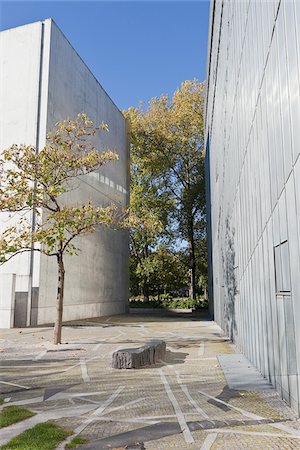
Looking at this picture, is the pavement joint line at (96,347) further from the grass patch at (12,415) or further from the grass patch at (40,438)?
the grass patch at (40,438)

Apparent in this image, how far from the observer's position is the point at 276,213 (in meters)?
6.33

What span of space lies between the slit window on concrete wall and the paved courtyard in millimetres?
1645

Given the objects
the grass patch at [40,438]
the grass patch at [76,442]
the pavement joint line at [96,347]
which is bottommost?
the grass patch at [76,442]

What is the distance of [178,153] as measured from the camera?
3594 centimetres

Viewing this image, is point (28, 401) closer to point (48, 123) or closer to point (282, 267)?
point (282, 267)

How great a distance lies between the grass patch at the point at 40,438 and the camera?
4086 mm

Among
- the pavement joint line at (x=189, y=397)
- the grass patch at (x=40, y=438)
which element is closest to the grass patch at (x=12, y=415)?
the grass patch at (x=40, y=438)

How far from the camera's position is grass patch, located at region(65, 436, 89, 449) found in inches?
165

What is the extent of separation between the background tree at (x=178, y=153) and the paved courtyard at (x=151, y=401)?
2543 cm

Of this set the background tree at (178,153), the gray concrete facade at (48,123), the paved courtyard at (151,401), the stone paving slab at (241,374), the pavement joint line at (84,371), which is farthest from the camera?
the background tree at (178,153)

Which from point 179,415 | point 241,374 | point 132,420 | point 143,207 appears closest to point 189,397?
point 179,415

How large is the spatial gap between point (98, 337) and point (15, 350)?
374 cm

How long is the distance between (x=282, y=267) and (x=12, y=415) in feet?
13.6

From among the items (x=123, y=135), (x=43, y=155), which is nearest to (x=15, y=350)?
(x=43, y=155)
